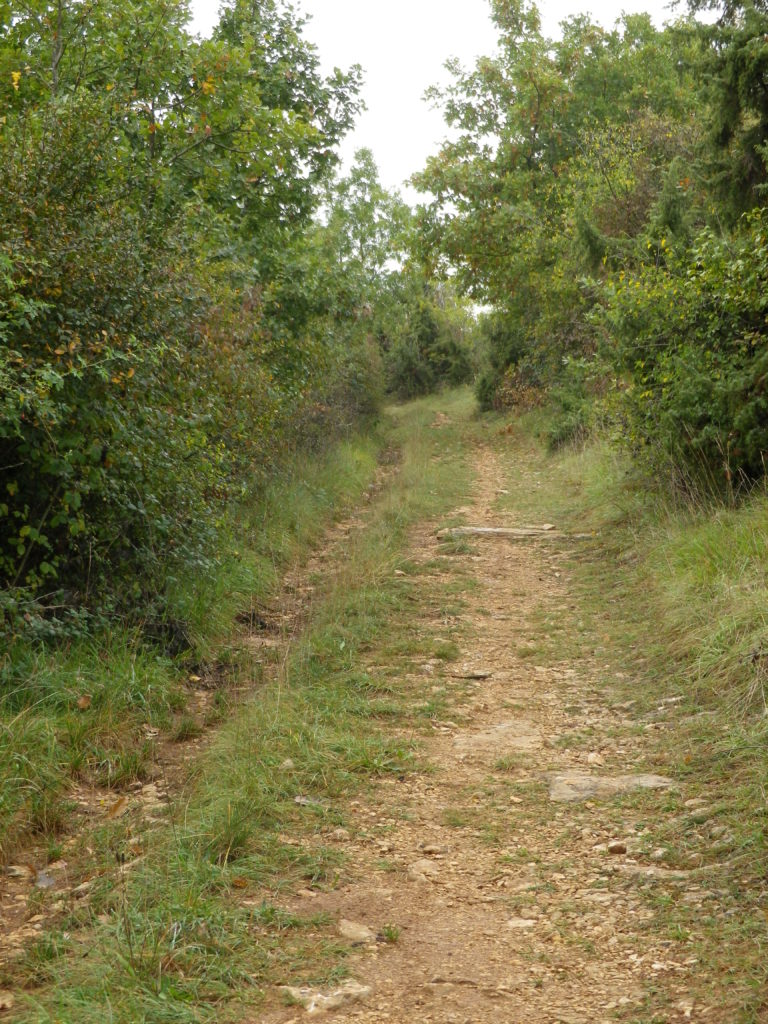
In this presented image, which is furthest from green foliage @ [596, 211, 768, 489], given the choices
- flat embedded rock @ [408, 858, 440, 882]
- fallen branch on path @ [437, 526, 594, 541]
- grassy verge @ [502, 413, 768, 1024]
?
flat embedded rock @ [408, 858, 440, 882]

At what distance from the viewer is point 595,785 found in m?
4.68

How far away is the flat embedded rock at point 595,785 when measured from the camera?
457 cm

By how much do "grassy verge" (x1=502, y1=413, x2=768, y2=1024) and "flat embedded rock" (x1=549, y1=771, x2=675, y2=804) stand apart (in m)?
0.14

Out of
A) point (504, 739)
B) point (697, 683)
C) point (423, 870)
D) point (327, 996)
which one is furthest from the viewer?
point (697, 683)

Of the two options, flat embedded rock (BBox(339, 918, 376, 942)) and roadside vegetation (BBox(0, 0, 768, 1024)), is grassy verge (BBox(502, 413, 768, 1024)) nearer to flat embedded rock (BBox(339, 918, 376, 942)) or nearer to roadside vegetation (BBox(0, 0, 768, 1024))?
roadside vegetation (BBox(0, 0, 768, 1024))

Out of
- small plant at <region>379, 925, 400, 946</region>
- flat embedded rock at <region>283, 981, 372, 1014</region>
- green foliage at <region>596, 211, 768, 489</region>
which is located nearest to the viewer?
flat embedded rock at <region>283, 981, 372, 1014</region>

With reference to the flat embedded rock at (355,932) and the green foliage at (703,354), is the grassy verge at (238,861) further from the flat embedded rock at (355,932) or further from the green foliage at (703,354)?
the green foliage at (703,354)

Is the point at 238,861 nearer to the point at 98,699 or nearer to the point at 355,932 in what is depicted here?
the point at 355,932

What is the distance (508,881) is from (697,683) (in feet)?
7.54

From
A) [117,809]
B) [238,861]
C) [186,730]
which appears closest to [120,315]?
[186,730]

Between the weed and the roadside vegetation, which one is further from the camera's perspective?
the roadside vegetation

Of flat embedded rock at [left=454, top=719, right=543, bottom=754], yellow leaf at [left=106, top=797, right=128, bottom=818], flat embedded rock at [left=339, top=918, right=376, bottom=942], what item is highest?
yellow leaf at [left=106, top=797, right=128, bottom=818]

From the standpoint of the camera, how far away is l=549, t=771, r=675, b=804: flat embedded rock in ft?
15.0

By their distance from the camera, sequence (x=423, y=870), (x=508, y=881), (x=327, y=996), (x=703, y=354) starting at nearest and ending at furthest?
(x=327, y=996)
(x=508, y=881)
(x=423, y=870)
(x=703, y=354)
